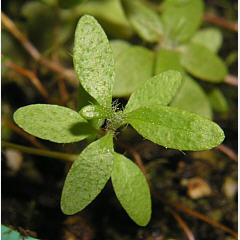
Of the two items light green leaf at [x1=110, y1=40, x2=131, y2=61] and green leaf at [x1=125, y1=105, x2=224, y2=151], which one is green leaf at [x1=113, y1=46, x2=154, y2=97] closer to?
light green leaf at [x1=110, y1=40, x2=131, y2=61]

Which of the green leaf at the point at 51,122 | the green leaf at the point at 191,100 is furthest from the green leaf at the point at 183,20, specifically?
the green leaf at the point at 51,122

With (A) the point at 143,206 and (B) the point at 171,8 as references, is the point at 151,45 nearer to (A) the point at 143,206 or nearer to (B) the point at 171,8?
(B) the point at 171,8

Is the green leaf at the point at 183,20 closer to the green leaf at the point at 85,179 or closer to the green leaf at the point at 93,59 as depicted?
the green leaf at the point at 93,59

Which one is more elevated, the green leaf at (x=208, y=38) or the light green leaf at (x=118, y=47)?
the green leaf at (x=208, y=38)

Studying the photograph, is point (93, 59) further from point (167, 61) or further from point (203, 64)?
point (203, 64)

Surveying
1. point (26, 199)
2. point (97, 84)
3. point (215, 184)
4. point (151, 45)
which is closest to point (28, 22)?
A: point (151, 45)

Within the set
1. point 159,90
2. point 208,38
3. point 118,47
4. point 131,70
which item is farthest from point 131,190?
point 208,38
